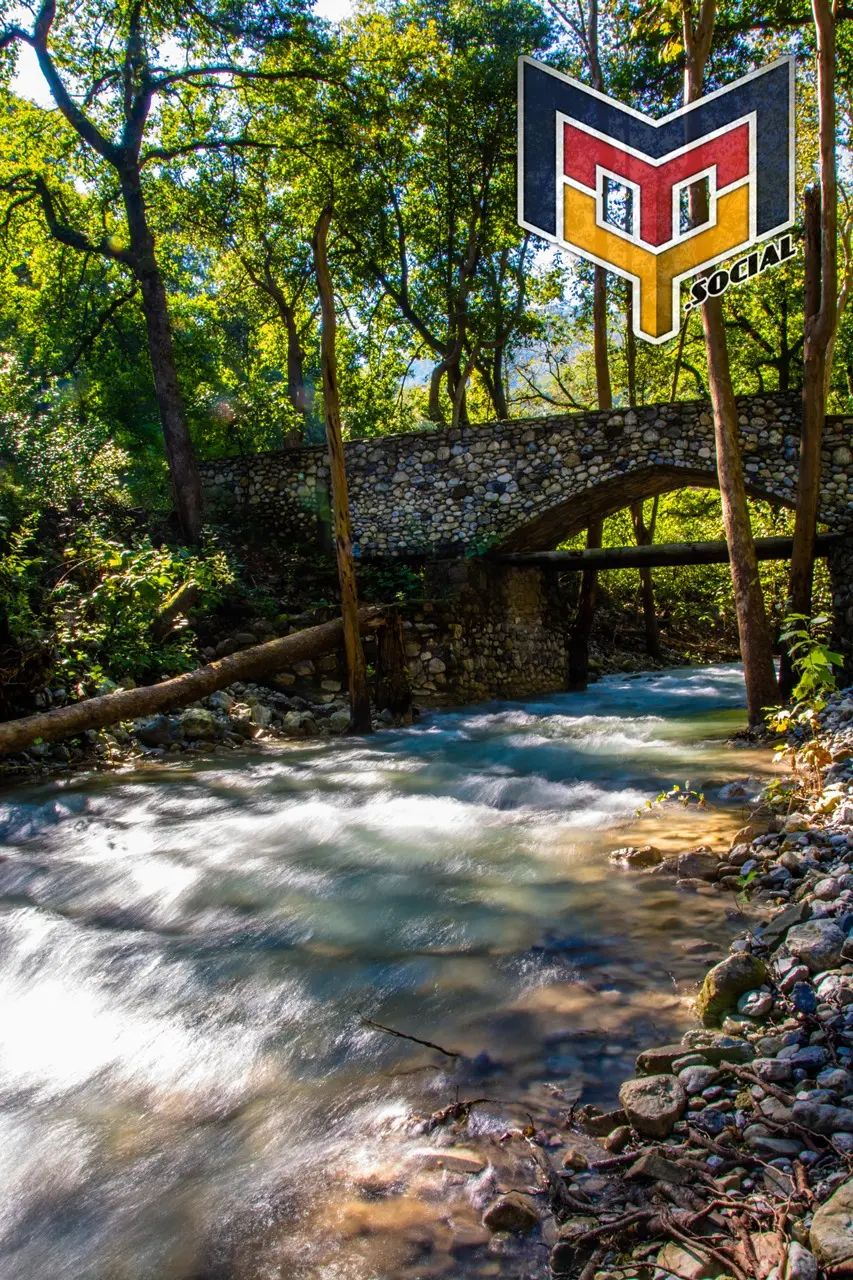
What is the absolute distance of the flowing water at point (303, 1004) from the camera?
185cm

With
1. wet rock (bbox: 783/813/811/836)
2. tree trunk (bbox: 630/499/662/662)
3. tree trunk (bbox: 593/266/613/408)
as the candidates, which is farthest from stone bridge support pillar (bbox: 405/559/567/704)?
wet rock (bbox: 783/813/811/836)

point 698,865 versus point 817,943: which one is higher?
point 817,943

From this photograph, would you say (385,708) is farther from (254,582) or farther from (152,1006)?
(152,1006)

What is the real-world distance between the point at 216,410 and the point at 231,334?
6.63 metres

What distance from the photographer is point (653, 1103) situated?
6.54 feet

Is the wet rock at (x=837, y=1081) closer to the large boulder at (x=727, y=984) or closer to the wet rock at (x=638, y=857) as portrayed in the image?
the large boulder at (x=727, y=984)

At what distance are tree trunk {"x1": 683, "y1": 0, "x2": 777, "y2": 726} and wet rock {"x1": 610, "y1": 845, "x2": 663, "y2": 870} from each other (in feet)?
12.1

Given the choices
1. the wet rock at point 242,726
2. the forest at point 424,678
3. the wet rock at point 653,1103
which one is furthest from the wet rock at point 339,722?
the wet rock at point 653,1103

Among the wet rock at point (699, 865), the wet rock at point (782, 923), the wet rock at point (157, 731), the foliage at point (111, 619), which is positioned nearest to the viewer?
the wet rock at point (782, 923)

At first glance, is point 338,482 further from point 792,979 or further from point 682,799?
point 792,979

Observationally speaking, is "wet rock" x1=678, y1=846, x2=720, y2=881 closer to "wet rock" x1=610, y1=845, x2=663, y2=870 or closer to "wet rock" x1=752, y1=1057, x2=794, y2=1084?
"wet rock" x1=610, y1=845, x2=663, y2=870

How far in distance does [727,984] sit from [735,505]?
5593mm

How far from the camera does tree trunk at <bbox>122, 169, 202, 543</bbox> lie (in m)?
13.4

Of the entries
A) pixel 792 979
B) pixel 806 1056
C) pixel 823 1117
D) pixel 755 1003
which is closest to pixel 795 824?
pixel 792 979
